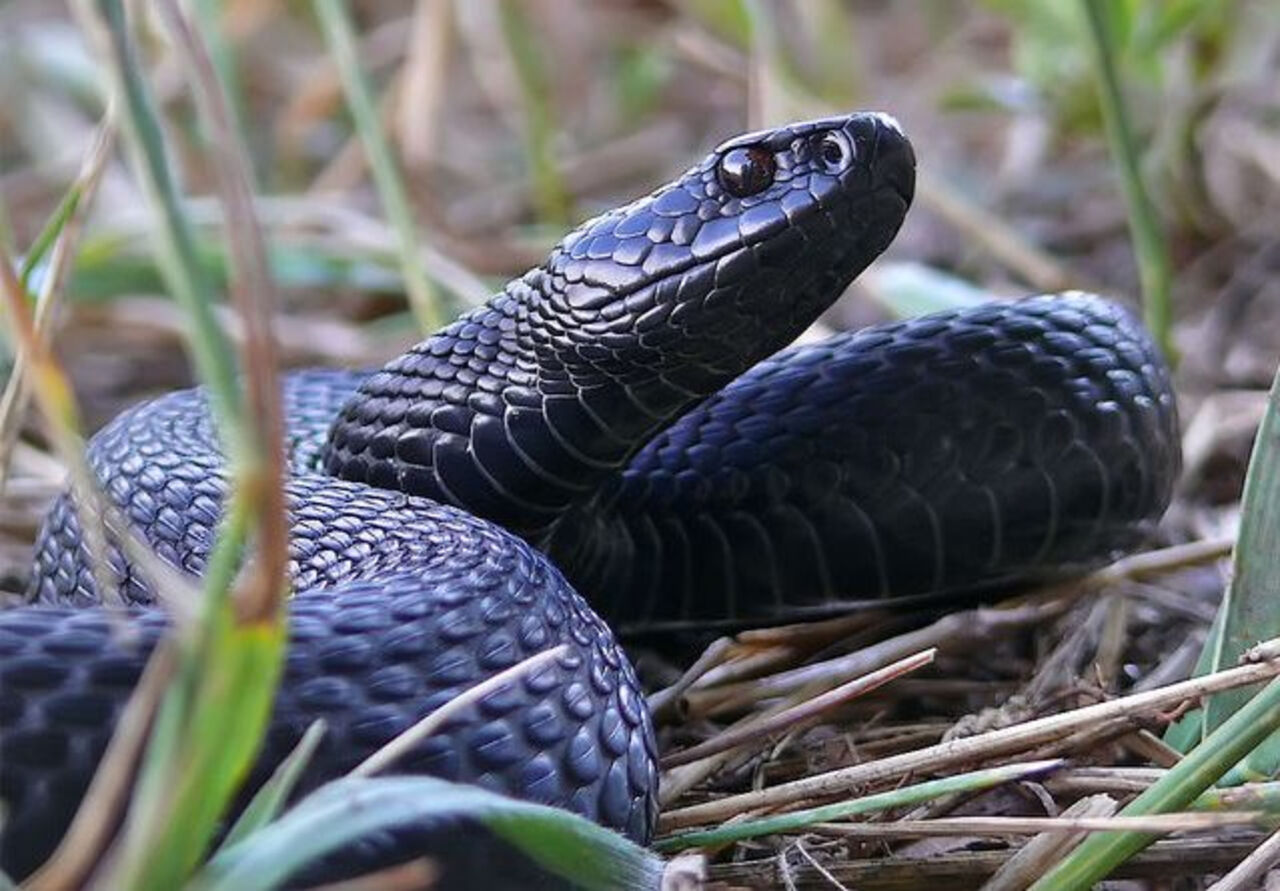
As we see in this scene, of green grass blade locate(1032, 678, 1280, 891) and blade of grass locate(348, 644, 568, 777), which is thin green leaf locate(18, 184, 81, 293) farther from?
green grass blade locate(1032, 678, 1280, 891)

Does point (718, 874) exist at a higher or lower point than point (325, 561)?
lower

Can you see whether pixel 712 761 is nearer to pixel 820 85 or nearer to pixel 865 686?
pixel 865 686

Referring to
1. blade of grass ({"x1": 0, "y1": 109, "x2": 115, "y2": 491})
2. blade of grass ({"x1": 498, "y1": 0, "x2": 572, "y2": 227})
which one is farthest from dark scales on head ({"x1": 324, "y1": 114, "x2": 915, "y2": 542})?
blade of grass ({"x1": 498, "y1": 0, "x2": 572, "y2": 227})

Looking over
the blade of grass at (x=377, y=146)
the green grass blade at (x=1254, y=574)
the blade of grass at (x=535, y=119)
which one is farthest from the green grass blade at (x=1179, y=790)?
the blade of grass at (x=535, y=119)

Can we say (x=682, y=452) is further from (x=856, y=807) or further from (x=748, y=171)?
(x=856, y=807)

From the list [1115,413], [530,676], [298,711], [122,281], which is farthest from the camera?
[122,281]

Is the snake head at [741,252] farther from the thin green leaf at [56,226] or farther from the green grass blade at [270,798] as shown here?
the green grass blade at [270,798]

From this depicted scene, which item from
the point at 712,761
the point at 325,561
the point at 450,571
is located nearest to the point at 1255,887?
the point at 712,761
